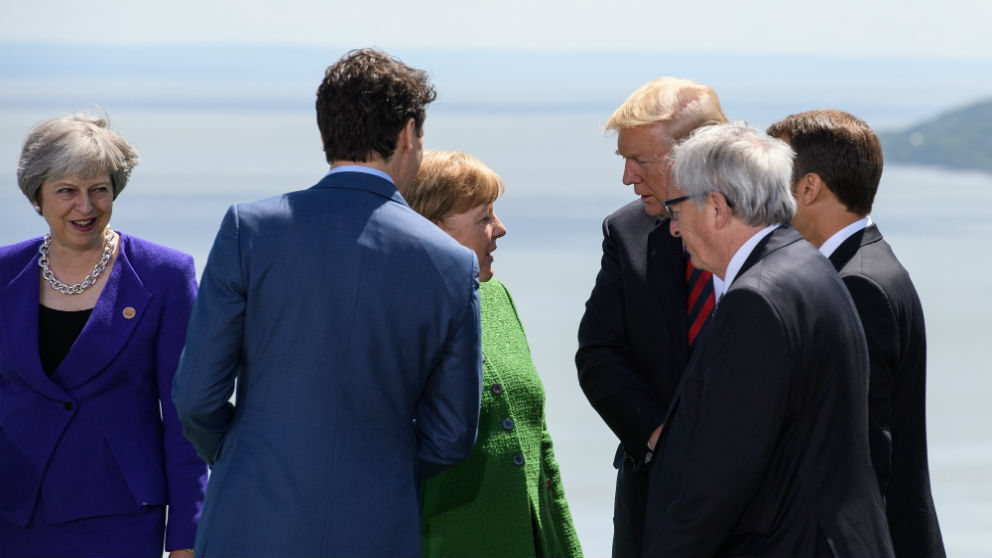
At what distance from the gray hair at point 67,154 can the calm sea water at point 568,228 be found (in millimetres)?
2905

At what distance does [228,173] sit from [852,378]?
7.72 m

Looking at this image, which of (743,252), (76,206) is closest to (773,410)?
(743,252)

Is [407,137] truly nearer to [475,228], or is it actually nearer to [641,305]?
[475,228]

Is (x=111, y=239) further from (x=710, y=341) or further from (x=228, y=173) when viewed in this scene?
(x=228, y=173)

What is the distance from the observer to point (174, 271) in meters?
2.48

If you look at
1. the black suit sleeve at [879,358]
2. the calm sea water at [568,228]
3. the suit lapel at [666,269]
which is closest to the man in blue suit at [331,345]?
the suit lapel at [666,269]

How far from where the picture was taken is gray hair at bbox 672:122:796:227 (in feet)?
6.44

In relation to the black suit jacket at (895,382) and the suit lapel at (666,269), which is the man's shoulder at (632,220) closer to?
the suit lapel at (666,269)

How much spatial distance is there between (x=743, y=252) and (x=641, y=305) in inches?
21.2

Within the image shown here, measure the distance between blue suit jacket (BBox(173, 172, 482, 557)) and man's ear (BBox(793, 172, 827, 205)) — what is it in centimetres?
83

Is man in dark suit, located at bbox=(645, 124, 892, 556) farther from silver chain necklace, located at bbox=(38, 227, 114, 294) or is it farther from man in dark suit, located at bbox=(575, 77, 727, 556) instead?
silver chain necklace, located at bbox=(38, 227, 114, 294)

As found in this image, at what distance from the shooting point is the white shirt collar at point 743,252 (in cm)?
196

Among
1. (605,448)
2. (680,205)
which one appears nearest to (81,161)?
(680,205)

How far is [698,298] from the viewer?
2463mm
